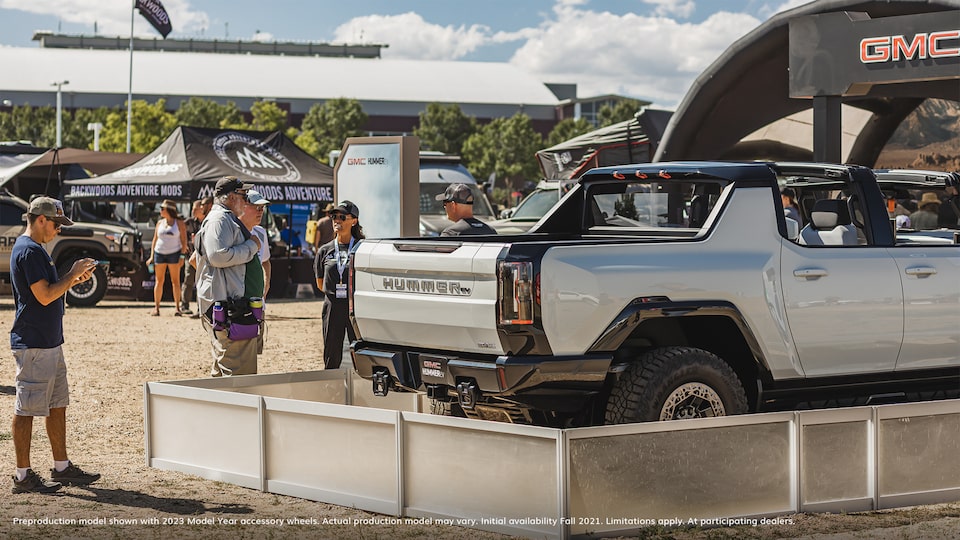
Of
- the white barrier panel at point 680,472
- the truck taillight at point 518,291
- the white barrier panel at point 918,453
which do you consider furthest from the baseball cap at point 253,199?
the white barrier panel at point 918,453

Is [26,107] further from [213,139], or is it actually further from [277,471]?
[277,471]

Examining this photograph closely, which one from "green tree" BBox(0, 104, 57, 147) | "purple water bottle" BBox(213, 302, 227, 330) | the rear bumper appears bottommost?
the rear bumper

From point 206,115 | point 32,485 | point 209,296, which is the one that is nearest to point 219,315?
point 209,296

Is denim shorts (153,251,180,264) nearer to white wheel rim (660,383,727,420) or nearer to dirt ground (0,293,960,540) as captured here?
dirt ground (0,293,960,540)

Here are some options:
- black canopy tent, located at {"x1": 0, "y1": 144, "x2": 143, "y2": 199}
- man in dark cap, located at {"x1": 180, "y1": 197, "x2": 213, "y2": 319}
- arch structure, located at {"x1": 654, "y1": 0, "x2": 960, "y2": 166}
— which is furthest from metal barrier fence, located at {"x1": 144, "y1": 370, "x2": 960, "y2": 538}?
black canopy tent, located at {"x1": 0, "y1": 144, "x2": 143, "y2": 199}

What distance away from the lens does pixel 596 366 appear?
6.79 m

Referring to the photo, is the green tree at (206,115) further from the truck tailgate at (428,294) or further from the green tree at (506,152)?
the truck tailgate at (428,294)

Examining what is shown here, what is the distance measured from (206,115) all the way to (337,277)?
77.8 metres

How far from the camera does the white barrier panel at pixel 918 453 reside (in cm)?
725

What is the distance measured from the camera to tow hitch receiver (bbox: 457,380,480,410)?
690 cm

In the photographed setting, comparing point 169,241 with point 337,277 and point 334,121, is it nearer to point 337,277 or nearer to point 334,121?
point 337,277

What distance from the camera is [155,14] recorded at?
54938 millimetres

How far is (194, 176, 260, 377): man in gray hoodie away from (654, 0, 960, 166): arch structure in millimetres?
8819

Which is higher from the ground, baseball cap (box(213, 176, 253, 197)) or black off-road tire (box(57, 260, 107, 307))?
baseball cap (box(213, 176, 253, 197))
